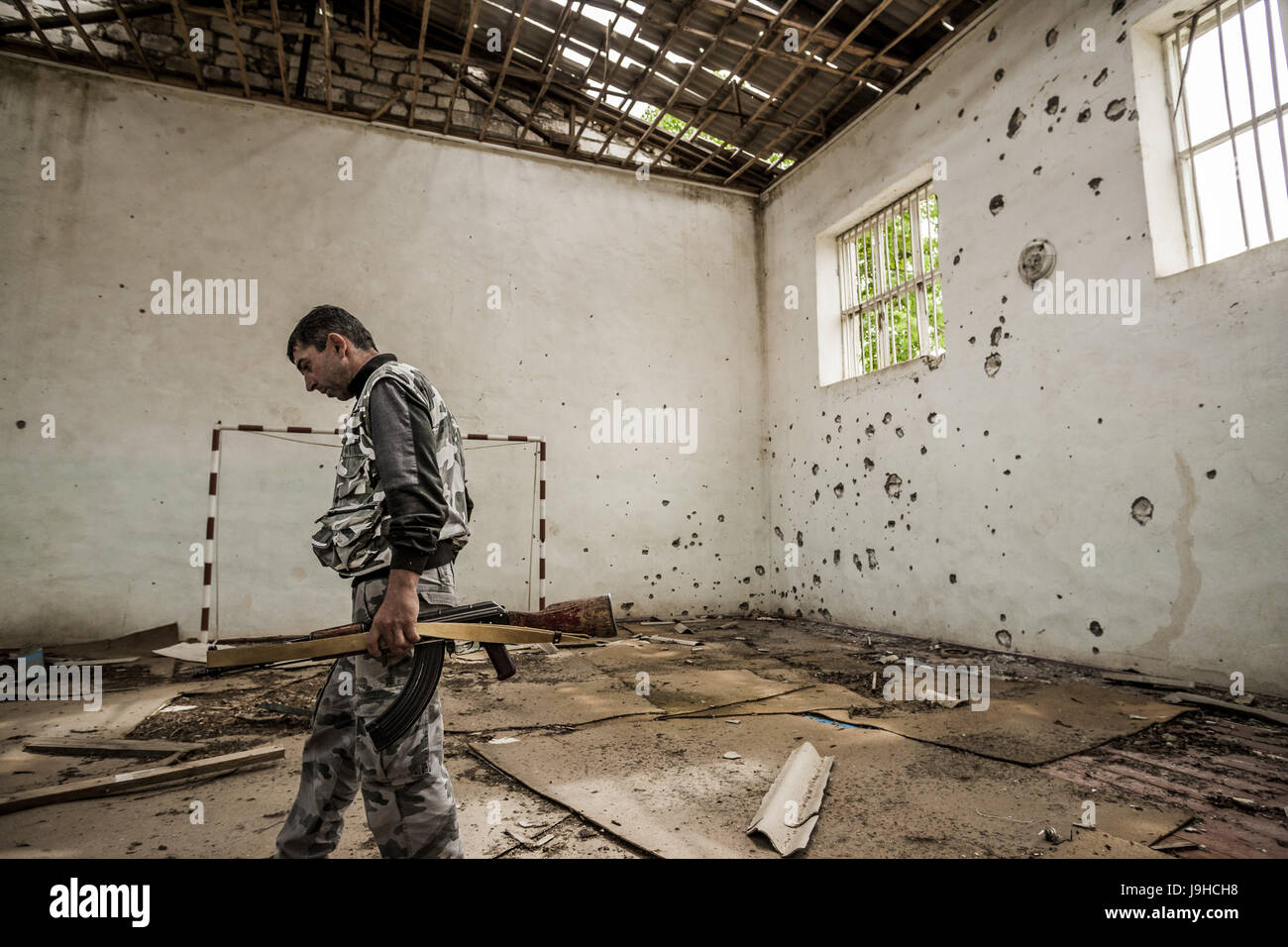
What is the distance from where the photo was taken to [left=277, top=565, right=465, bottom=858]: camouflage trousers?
4.59 ft

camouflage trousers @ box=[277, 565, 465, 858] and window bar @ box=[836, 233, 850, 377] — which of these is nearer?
camouflage trousers @ box=[277, 565, 465, 858]

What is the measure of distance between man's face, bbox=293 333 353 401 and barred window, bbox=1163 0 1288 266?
417 centimetres

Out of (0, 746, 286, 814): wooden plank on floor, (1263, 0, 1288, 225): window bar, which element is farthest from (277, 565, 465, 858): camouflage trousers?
(1263, 0, 1288, 225): window bar

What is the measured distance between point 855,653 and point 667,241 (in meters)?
4.48

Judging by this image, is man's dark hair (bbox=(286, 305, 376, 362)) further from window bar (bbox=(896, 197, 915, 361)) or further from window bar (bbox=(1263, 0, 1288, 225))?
window bar (bbox=(896, 197, 915, 361))

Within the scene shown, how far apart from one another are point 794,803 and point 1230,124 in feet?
13.5

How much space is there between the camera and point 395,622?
1404 millimetres

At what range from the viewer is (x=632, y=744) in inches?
102

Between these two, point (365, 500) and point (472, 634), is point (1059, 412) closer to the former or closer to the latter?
point (472, 634)

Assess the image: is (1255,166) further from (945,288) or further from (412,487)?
(412,487)

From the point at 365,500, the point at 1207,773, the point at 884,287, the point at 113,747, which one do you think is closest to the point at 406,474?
the point at 365,500

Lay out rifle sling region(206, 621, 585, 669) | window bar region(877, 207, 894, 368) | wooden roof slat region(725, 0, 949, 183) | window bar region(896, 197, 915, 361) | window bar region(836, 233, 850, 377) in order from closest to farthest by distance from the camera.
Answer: rifle sling region(206, 621, 585, 669), wooden roof slat region(725, 0, 949, 183), window bar region(896, 197, 915, 361), window bar region(877, 207, 894, 368), window bar region(836, 233, 850, 377)

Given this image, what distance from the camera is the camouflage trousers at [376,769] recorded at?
1.40 m

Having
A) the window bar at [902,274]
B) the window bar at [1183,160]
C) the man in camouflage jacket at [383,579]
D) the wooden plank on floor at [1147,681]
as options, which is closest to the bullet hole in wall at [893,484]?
the window bar at [902,274]
